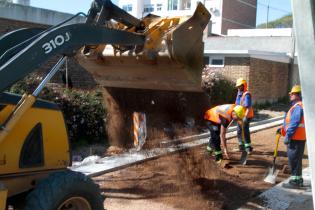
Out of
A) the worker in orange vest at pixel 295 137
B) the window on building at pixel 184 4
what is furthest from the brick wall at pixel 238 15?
Result: the worker in orange vest at pixel 295 137

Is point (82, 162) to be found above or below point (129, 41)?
below

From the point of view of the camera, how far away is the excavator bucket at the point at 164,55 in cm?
559

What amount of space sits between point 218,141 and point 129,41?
3.99 meters

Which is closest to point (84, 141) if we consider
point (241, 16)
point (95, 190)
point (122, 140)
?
point (122, 140)

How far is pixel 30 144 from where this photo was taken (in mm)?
3770

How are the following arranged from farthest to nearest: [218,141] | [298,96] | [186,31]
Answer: [218,141] < [298,96] < [186,31]

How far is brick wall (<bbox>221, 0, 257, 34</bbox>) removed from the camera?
5906cm

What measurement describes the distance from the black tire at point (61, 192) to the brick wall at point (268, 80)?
16.8 metres

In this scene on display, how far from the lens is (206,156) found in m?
8.39

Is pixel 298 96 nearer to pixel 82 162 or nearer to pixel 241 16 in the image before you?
pixel 82 162

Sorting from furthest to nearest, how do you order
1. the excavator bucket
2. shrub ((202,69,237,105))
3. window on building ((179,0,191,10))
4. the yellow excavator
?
1. window on building ((179,0,191,10))
2. shrub ((202,69,237,105))
3. the excavator bucket
4. the yellow excavator

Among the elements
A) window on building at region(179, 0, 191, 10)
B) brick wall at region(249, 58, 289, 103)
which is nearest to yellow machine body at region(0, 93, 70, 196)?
brick wall at region(249, 58, 289, 103)

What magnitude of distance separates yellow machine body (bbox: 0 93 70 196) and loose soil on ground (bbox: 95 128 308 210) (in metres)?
1.98

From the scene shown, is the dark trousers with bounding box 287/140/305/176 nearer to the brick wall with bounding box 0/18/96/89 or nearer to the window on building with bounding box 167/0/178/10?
the brick wall with bounding box 0/18/96/89
